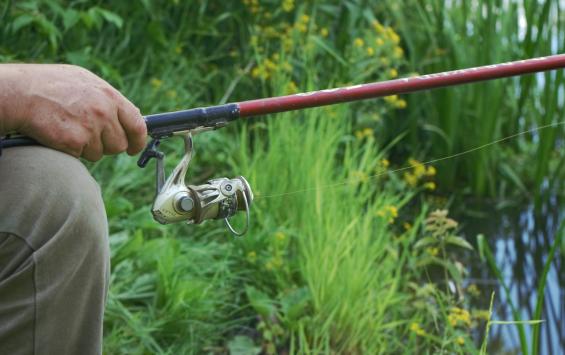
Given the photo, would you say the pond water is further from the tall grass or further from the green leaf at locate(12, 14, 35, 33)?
the green leaf at locate(12, 14, 35, 33)

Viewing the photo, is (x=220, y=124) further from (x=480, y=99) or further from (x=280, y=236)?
(x=480, y=99)

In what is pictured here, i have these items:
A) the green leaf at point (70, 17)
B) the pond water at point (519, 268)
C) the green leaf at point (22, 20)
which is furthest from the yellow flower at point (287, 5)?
the green leaf at point (22, 20)

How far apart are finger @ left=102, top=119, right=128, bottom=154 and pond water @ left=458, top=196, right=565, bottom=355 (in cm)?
188

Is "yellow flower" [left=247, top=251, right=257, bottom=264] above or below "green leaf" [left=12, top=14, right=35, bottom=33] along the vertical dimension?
below

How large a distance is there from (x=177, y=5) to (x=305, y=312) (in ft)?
6.58

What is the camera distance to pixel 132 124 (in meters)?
1.65

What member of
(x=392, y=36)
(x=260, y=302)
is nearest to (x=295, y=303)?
(x=260, y=302)

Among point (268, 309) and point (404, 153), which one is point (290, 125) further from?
point (404, 153)

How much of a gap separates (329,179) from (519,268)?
3.33 ft

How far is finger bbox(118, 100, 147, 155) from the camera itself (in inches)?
64.8

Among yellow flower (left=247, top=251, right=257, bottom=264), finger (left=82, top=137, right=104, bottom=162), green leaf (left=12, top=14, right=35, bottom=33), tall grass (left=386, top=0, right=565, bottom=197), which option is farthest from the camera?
tall grass (left=386, top=0, right=565, bottom=197)

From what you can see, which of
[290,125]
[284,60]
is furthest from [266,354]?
[284,60]

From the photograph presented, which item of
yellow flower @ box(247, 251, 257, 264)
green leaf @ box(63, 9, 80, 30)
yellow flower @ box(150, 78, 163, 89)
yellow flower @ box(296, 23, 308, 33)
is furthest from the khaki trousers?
yellow flower @ box(296, 23, 308, 33)

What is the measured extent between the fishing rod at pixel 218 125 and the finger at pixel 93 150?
→ 0.10 metres
